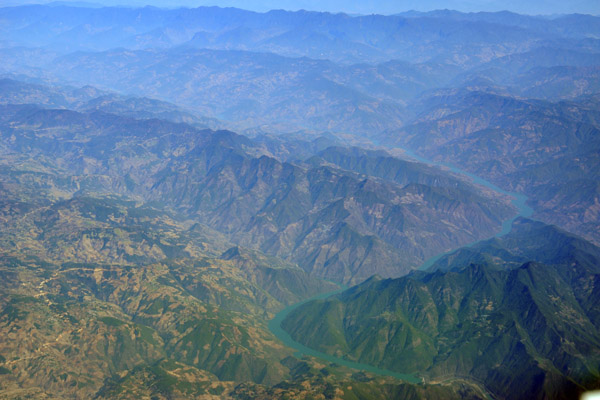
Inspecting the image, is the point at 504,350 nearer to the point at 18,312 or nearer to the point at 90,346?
the point at 90,346

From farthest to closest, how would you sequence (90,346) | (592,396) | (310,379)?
(90,346) → (310,379) → (592,396)

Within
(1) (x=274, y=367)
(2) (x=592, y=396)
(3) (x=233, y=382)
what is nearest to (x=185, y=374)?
(3) (x=233, y=382)

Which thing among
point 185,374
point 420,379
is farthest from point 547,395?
point 185,374

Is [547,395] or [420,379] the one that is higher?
[547,395]

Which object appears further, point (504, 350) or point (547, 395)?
point (504, 350)

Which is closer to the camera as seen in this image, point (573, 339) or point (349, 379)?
point (349, 379)

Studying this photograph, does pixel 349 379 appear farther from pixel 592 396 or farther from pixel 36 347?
pixel 36 347

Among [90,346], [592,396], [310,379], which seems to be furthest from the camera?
[90,346]

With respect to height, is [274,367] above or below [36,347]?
below

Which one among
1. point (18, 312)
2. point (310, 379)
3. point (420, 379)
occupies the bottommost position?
point (420, 379)
